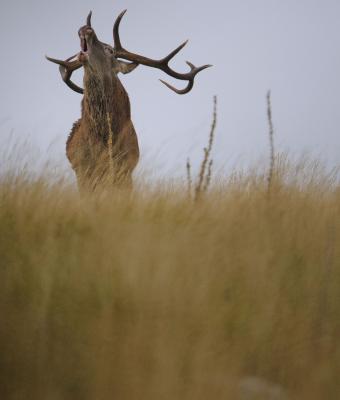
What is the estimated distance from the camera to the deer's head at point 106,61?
534cm

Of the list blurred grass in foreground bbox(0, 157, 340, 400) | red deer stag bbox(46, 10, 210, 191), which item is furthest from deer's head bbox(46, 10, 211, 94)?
blurred grass in foreground bbox(0, 157, 340, 400)

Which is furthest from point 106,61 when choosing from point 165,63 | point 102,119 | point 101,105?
point 165,63

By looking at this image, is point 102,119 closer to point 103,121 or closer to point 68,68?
point 103,121

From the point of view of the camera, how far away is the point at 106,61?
5637 mm

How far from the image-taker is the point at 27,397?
4.05ft

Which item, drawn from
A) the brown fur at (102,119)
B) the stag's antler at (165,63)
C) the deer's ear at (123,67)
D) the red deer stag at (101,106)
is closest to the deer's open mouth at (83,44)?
the red deer stag at (101,106)

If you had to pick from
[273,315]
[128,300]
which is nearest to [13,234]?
[128,300]

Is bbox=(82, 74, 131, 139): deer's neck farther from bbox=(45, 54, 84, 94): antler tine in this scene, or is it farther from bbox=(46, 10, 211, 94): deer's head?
bbox=(45, 54, 84, 94): antler tine

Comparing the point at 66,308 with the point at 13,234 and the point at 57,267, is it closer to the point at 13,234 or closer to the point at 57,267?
the point at 57,267

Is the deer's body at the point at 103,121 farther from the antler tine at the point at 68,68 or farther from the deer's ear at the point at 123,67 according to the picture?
the antler tine at the point at 68,68

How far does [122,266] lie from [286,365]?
0.58 meters

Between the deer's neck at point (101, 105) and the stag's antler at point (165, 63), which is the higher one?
the stag's antler at point (165, 63)

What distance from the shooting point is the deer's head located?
534 centimetres

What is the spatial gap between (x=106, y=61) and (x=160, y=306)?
15.4ft
